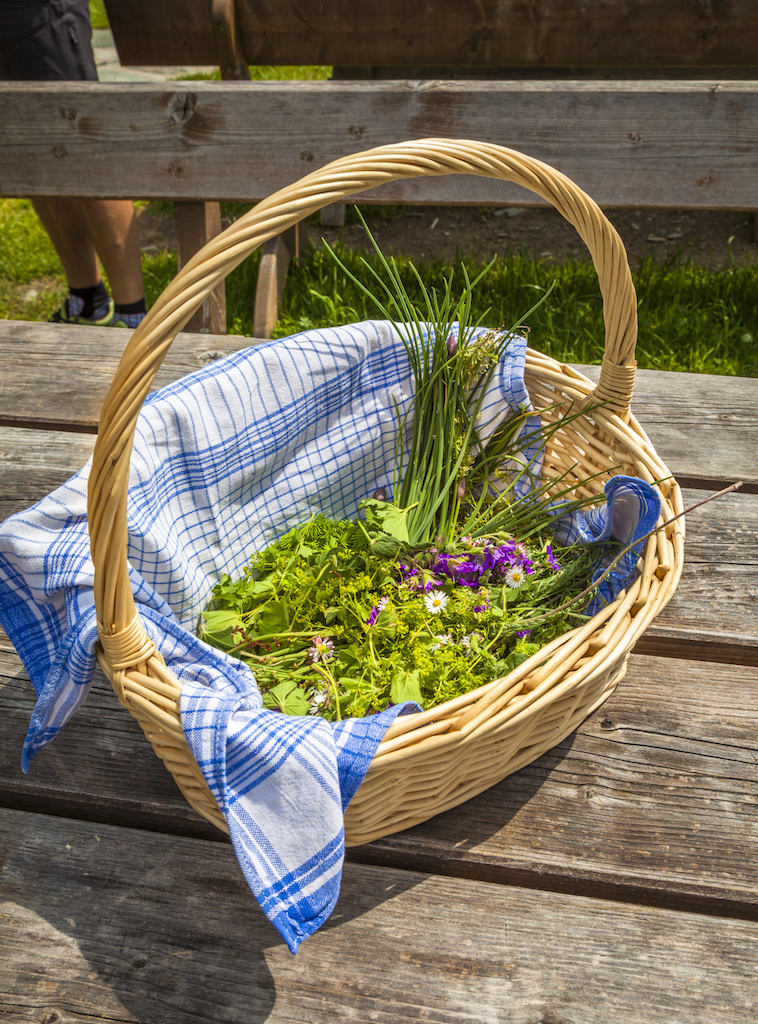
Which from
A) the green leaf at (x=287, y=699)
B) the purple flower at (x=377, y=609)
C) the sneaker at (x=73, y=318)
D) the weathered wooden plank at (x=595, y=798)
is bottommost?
the sneaker at (x=73, y=318)

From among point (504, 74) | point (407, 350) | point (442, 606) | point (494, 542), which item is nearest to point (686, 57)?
point (504, 74)

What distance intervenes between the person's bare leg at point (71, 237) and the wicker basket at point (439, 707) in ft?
5.88

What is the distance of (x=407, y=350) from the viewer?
1.05 m

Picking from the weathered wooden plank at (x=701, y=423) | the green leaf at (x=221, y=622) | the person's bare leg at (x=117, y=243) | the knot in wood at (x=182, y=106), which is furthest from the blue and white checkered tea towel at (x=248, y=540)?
the person's bare leg at (x=117, y=243)

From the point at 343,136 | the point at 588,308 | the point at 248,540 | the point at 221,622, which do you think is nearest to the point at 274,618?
the point at 221,622

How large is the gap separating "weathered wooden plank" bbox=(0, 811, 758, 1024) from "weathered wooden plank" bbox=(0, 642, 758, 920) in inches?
0.9

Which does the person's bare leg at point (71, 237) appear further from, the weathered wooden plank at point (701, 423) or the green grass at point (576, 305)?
the weathered wooden plank at point (701, 423)

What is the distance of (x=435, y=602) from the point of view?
2.81ft

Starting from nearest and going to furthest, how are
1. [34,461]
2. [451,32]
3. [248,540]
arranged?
[248,540], [34,461], [451,32]

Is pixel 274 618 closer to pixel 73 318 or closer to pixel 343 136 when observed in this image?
pixel 343 136

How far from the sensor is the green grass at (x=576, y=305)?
1992mm

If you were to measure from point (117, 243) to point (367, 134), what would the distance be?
31.9 inches

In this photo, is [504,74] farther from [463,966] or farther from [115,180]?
[463,966]

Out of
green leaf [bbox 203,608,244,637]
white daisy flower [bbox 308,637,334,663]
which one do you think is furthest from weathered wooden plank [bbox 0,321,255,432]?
white daisy flower [bbox 308,637,334,663]
